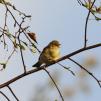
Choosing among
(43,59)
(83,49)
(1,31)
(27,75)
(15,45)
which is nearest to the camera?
(83,49)

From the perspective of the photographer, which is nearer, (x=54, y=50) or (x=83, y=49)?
(x=83, y=49)

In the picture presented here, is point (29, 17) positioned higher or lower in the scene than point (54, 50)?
higher

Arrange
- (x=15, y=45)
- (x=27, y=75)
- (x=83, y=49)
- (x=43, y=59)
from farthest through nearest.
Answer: (x=43, y=59), (x=15, y=45), (x=27, y=75), (x=83, y=49)

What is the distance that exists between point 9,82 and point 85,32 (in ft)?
3.11

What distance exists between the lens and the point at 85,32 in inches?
170

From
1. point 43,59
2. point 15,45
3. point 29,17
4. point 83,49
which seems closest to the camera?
point 83,49

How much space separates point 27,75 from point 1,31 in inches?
48.7

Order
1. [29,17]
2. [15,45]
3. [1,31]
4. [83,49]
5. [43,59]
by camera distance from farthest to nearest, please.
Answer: [43,59]
[1,31]
[15,45]
[29,17]
[83,49]

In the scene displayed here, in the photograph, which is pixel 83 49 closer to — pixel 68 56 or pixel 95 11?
pixel 68 56

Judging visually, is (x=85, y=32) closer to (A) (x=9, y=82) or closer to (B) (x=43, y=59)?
(A) (x=9, y=82)

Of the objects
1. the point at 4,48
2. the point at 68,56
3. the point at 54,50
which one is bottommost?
the point at 54,50

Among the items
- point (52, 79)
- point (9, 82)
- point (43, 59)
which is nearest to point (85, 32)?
point (52, 79)

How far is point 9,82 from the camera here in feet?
14.6

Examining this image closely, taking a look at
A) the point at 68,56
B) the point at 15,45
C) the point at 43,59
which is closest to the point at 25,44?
the point at 15,45
